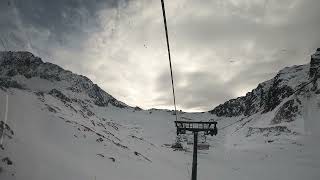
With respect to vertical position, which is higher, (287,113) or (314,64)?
(314,64)

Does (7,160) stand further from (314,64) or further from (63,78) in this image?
(63,78)

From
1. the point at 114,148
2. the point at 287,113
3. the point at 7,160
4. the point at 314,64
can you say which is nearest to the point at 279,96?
the point at 314,64

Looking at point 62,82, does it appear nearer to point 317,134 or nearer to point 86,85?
point 86,85

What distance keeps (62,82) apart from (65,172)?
17656 centimetres

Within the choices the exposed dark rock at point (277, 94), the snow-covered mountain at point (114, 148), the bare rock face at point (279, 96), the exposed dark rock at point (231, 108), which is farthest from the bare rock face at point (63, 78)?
the snow-covered mountain at point (114, 148)

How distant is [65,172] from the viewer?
17.4 m

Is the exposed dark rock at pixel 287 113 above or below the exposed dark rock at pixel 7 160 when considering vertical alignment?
above

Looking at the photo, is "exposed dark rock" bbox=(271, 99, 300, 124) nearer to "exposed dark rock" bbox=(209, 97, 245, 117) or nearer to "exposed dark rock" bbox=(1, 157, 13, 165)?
"exposed dark rock" bbox=(1, 157, 13, 165)

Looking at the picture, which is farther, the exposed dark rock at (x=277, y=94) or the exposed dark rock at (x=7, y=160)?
the exposed dark rock at (x=277, y=94)

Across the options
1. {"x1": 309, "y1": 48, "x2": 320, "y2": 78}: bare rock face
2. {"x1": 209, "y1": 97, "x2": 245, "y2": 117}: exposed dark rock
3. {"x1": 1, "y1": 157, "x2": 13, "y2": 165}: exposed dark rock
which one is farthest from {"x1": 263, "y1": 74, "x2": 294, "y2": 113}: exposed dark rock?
{"x1": 1, "y1": 157, "x2": 13, "y2": 165}: exposed dark rock

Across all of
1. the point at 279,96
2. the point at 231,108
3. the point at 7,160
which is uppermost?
the point at 231,108

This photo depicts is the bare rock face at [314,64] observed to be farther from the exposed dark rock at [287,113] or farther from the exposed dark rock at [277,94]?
the exposed dark rock at [277,94]

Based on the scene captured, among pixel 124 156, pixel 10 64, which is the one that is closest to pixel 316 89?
pixel 124 156

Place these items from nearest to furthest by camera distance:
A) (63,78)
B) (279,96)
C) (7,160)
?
(7,160) < (279,96) < (63,78)
